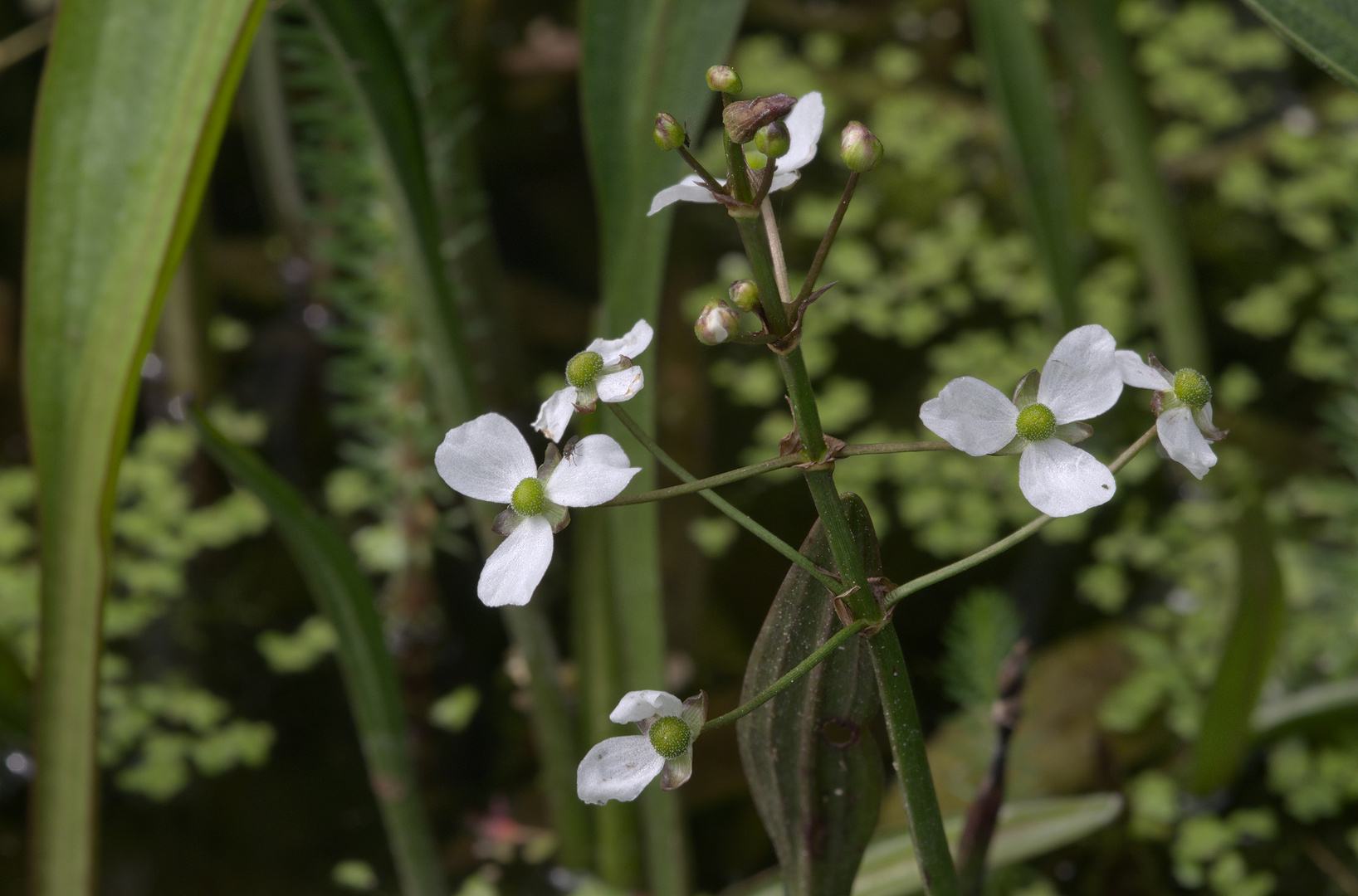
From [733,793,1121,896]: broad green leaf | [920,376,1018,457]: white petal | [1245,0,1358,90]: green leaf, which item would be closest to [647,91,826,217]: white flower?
[920,376,1018,457]: white petal

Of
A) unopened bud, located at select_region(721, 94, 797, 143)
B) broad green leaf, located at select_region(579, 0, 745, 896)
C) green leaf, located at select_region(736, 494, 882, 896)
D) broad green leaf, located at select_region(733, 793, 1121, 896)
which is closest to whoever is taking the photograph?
unopened bud, located at select_region(721, 94, 797, 143)

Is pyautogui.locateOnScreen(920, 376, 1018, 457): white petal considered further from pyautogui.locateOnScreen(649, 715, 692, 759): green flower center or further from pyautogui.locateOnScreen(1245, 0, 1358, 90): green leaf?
pyautogui.locateOnScreen(1245, 0, 1358, 90): green leaf

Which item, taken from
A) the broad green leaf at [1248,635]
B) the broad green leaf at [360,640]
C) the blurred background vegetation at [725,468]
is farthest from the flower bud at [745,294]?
the broad green leaf at [1248,635]

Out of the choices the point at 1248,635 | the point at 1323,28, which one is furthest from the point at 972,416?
the point at 1248,635

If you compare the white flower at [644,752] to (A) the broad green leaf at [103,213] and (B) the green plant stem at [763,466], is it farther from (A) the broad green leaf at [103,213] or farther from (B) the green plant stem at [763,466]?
(A) the broad green leaf at [103,213]

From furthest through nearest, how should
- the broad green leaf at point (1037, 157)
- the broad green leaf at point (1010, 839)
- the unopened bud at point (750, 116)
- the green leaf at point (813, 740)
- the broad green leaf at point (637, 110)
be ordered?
1. the broad green leaf at point (1037, 157)
2. the broad green leaf at point (1010, 839)
3. the broad green leaf at point (637, 110)
4. the green leaf at point (813, 740)
5. the unopened bud at point (750, 116)

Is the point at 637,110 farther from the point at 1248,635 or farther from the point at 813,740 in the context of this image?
the point at 1248,635

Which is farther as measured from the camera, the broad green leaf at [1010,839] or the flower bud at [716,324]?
the broad green leaf at [1010,839]

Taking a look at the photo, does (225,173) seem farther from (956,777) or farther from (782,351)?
(782,351)
